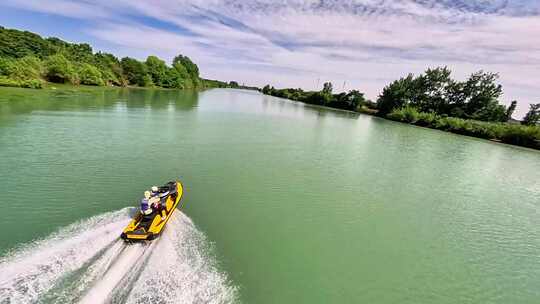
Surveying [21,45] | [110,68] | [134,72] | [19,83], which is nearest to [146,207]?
[19,83]

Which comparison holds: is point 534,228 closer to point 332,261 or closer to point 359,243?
point 359,243

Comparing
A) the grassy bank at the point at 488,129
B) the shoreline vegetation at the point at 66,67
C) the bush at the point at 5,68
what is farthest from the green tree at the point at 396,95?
the bush at the point at 5,68

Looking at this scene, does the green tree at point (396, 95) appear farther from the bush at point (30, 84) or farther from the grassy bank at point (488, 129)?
the bush at point (30, 84)

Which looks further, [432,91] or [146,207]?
[432,91]

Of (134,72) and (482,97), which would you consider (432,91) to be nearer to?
(482,97)

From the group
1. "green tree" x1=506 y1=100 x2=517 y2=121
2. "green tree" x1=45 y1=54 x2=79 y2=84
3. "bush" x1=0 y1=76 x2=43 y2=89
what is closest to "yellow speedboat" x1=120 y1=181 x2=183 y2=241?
"bush" x1=0 y1=76 x2=43 y2=89

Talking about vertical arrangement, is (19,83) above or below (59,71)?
below

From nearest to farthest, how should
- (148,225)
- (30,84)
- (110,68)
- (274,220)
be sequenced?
1. (148,225)
2. (274,220)
3. (30,84)
4. (110,68)

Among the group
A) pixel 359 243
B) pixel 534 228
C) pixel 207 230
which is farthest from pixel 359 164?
pixel 207 230
